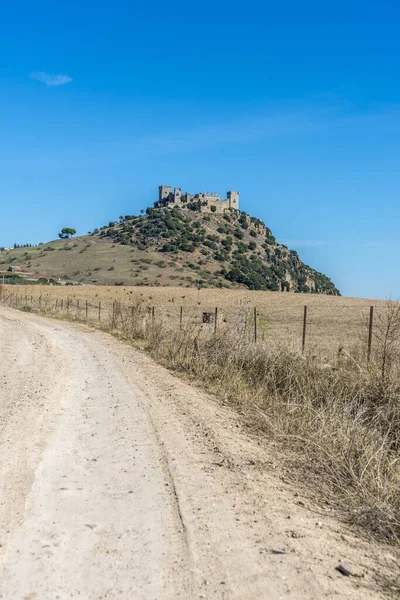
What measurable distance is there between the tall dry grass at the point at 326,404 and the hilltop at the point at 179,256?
8676cm

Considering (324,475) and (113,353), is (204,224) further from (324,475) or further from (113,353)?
(324,475)

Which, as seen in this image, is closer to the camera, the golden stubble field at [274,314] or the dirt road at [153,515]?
the dirt road at [153,515]

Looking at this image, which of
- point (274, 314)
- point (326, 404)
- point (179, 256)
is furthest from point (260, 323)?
point (179, 256)

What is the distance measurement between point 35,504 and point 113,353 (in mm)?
11758

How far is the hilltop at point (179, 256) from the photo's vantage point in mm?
111375

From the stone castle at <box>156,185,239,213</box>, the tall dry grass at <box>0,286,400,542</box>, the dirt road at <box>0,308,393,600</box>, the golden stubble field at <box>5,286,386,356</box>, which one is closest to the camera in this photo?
the dirt road at <box>0,308,393,600</box>

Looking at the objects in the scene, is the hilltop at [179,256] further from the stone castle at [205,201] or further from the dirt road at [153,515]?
the dirt road at [153,515]

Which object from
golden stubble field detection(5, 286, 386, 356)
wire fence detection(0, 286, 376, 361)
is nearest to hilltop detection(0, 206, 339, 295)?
golden stubble field detection(5, 286, 386, 356)

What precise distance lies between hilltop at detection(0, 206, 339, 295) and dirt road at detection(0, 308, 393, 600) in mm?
91599

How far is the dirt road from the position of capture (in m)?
3.96

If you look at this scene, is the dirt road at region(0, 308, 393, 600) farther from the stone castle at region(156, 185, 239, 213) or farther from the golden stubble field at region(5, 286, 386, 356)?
the stone castle at region(156, 185, 239, 213)

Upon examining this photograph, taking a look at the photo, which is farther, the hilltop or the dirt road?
the hilltop

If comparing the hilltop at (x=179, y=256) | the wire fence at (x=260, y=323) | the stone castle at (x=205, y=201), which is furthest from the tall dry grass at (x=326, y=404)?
the stone castle at (x=205, y=201)

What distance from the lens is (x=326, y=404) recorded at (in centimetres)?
952
